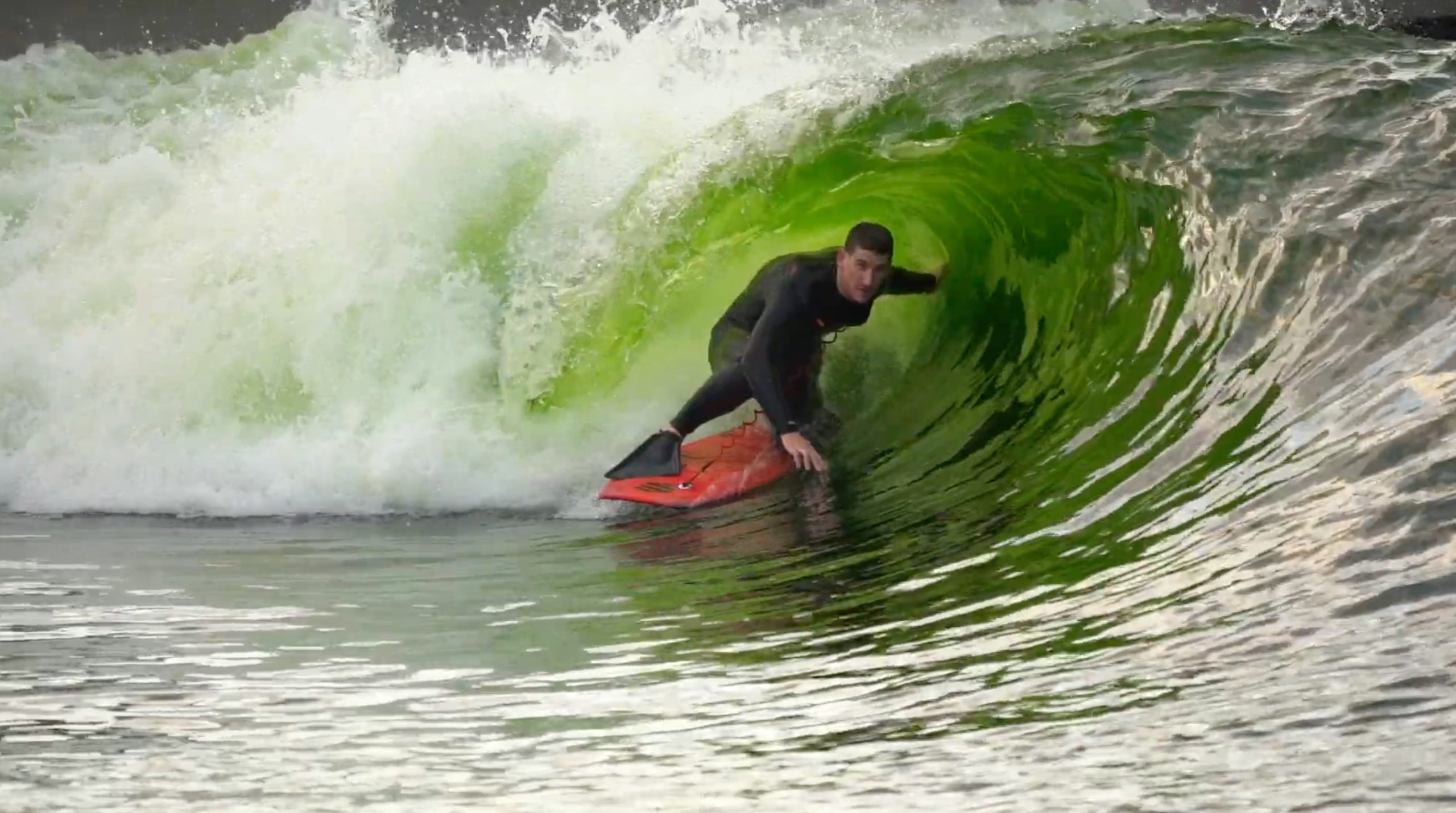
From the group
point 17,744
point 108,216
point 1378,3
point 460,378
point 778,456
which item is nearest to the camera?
point 17,744

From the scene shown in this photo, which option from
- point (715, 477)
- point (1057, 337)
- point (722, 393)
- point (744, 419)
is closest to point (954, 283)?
point (1057, 337)

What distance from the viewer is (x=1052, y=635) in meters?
1.97

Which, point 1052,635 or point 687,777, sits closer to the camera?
point 687,777

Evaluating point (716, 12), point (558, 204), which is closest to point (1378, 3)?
point (716, 12)

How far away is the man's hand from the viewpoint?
11.0 feet

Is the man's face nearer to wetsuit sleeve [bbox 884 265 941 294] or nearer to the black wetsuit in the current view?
the black wetsuit

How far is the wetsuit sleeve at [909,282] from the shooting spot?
3.73 meters

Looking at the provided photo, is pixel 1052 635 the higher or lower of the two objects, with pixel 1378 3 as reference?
lower

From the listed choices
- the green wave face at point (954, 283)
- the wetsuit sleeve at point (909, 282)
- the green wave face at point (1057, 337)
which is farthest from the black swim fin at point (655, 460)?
the wetsuit sleeve at point (909, 282)

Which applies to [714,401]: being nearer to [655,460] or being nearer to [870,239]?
[655,460]

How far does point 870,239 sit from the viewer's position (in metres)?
3.44

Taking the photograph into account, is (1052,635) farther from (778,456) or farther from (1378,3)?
(1378,3)

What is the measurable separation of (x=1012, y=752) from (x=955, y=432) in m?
1.99

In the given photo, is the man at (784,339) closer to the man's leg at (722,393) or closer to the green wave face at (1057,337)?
the man's leg at (722,393)
